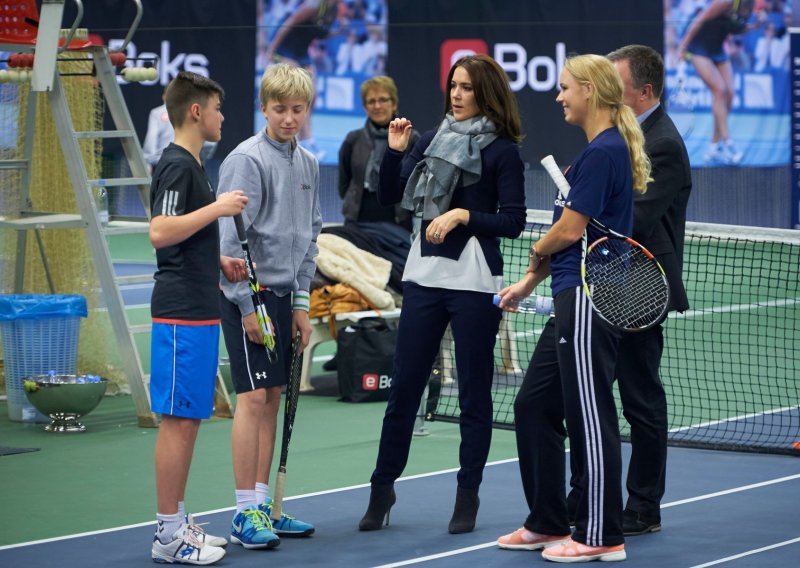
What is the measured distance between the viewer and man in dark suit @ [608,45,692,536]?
18.3 ft

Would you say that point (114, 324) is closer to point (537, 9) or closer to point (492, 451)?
point (492, 451)

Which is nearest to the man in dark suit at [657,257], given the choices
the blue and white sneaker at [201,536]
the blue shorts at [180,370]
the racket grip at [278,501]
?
the racket grip at [278,501]

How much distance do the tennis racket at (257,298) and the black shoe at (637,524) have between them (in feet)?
5.01

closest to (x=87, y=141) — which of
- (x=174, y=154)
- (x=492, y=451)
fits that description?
(x=492, y=451)

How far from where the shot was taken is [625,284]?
499 cm

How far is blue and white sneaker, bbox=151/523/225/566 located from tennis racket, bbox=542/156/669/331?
5.30 feet

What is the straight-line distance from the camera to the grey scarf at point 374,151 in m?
9.66

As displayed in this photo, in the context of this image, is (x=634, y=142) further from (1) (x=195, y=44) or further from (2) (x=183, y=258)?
(1) (x=195, y=44)

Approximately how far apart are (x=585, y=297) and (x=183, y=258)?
140 cm

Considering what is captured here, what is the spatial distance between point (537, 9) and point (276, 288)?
12.6 metres

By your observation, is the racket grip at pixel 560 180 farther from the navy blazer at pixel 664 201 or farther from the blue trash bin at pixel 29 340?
the blue trash bin at pixel 29 340

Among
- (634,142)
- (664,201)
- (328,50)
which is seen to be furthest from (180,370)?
(328,50)

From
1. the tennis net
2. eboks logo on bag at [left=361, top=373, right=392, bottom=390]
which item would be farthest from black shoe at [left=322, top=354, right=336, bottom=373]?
eboks logo on bag at [left=361, top=373, right=392, bottom=390]

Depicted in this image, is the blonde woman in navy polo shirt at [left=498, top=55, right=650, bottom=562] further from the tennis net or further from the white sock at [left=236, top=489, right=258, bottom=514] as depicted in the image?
the tennis net
